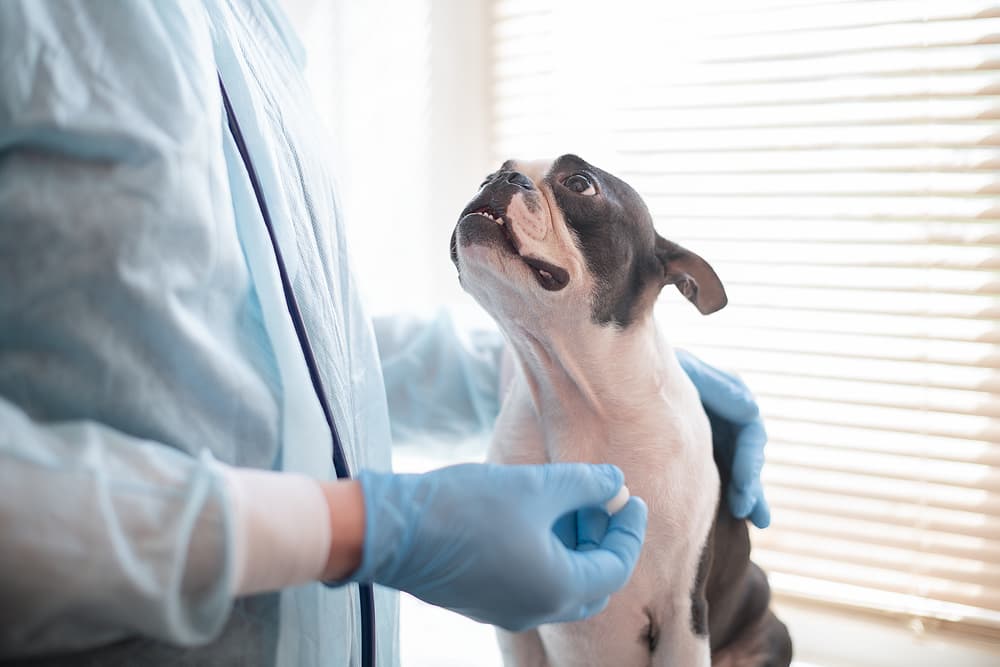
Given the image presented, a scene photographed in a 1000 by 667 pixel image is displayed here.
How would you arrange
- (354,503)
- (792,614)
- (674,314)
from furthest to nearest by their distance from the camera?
1. (674,314)
2. (792,614)
3. (354,503)

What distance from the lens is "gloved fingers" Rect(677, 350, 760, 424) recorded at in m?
1.06

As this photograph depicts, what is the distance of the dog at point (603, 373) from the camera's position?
0.82 meters

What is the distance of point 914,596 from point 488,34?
1400 millimetres

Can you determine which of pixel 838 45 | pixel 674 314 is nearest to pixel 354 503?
pixel 674 314

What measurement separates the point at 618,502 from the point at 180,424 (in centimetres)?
40

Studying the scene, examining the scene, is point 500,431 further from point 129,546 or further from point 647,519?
point 129,546

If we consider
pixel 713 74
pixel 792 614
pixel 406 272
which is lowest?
pixel 792 614

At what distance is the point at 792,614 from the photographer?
4.67 feet

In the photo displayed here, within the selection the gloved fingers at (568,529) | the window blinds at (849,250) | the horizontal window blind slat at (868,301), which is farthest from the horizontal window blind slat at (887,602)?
the gloved fingers at (568,529)

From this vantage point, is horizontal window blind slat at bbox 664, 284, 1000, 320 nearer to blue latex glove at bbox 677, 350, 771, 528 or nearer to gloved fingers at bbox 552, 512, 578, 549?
blue latex glove at bbox 677, 350, 771, 528

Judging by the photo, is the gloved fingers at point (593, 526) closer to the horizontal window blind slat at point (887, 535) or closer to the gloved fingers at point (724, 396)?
the gloved fingers at point (724, 396)

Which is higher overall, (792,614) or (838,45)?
(838,45)

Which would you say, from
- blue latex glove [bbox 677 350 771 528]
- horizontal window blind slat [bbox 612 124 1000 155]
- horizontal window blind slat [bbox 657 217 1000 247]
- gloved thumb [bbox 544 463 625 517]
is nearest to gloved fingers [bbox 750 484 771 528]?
blue latex glove [bbox 677 350 771 528]

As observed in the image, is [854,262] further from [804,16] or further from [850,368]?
[804,16]
